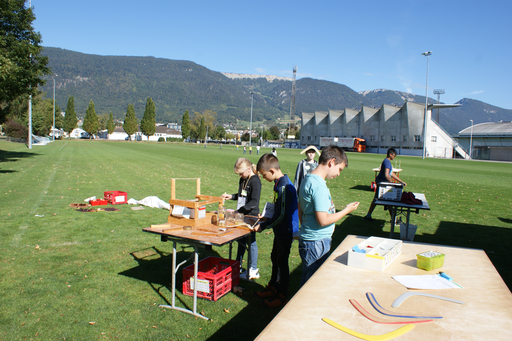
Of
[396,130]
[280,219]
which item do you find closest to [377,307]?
[280,219]

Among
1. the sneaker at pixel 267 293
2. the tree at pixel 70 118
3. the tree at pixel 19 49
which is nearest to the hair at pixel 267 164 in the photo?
the sneaker at pixel 267 293

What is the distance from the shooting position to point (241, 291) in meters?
4.60

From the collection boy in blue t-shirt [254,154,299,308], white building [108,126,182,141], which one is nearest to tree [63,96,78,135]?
white building [108,126,182,141]

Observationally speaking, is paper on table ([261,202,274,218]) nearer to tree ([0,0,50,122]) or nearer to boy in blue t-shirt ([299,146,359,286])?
boy in blue t-shirt ([299,146,359,286])

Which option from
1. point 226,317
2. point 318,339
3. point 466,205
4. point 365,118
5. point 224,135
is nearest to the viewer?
point 318,339

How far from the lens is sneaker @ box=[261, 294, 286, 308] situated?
417 cm

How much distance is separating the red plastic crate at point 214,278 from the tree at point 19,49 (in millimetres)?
17194

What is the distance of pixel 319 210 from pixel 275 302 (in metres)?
1.70

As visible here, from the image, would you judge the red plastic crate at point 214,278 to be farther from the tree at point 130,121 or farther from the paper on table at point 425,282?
the tree at point 130,121

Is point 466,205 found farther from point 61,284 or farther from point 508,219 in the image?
point 61,284

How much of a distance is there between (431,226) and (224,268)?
6.67 metres

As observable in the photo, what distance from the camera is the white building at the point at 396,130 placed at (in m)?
70.5

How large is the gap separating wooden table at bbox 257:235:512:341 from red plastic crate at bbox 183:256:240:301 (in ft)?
6.12

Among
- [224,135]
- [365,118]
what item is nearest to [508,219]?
[365,118]
